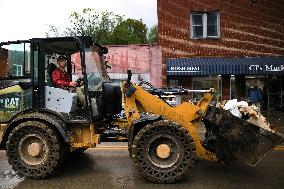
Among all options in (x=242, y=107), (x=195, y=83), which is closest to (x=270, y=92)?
(x=195, y=83)

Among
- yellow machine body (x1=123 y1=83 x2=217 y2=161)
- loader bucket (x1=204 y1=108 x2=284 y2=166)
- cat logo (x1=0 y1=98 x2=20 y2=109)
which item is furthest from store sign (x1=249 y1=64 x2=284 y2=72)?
cat logo (x1=0 y1=98 x2=20 y2=109)

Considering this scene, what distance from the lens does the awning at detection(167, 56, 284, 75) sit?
2288 centimetres

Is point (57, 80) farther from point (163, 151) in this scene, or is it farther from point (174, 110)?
point (163, 151)

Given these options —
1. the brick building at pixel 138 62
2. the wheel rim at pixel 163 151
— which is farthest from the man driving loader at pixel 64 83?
the brick building at pixel 138 62

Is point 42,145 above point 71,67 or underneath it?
underneath

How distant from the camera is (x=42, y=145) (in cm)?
784

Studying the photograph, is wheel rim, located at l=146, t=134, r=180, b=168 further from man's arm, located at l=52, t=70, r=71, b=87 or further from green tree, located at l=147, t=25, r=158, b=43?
green tree, located at l=147, t=25, r=158, b=43

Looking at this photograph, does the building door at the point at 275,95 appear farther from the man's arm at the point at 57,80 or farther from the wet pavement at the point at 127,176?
the man's arm at the point at 57,80

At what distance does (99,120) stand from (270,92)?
62.9 ft

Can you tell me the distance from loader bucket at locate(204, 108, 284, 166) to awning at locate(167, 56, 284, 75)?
50.8 feet

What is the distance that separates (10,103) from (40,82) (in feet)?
2.34

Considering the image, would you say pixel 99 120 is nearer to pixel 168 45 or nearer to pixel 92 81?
pixel 92 81

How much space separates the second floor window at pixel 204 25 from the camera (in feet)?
78.8

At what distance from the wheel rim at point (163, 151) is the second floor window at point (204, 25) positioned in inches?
671
